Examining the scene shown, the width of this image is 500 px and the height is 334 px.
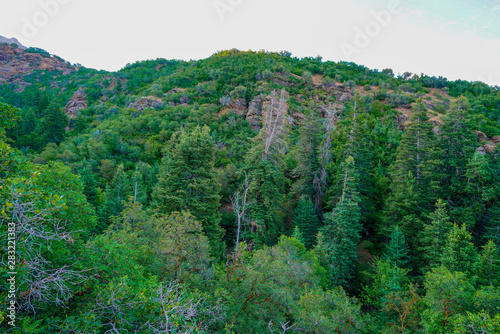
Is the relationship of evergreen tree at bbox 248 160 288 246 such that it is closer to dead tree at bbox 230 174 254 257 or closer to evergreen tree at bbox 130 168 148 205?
dead tree at bbox 230 174 254 257

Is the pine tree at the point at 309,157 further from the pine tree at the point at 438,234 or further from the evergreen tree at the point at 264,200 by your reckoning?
the pine tree at the point at 438,234

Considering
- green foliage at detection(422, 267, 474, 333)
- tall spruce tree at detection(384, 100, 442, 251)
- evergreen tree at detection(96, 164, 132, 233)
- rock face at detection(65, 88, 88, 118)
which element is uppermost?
rock face at detection(65, 88, 88, 118)

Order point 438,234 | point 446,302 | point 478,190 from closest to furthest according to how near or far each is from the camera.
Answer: point 446,302, point 438,234, point 478,190

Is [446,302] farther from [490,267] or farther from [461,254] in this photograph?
[461,254]

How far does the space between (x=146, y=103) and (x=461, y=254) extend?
197 ft

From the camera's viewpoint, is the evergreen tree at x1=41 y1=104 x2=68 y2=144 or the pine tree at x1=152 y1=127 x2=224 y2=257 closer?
the pine tree at x1=152 y1=127 x2=224 y2=257

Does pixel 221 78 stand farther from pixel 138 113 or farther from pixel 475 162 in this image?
pixel 475 162

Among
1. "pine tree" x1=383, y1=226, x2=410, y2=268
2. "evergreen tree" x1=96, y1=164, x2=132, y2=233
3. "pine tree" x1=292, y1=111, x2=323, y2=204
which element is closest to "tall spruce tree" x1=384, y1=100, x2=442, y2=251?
"pine tree" x1=383, y1=226, x2=410, y2=268

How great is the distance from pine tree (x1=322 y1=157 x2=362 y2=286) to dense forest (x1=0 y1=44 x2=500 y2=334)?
0.49 feet

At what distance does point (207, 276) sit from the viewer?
827cm

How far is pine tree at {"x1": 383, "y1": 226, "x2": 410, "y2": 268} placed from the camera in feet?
55.2

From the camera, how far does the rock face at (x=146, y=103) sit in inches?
Result: 2108

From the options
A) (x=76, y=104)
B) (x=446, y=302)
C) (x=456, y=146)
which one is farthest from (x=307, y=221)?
(x=76, y=104)

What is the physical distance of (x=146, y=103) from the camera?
5488 centimetres
